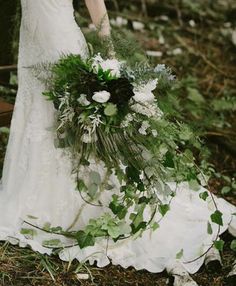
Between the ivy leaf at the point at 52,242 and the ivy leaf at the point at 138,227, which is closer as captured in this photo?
the ivy leaf at the point at 138,227

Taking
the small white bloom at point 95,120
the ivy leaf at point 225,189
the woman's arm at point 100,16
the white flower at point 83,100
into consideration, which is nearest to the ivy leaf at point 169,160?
the small white bloom at point 95,120

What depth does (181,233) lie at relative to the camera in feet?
11.5

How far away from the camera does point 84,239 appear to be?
3027mm

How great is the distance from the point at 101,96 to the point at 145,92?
24 cm

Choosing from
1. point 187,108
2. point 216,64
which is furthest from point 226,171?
point 216,64

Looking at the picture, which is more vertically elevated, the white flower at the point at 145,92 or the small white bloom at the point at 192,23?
the white flower at the point at 145,92

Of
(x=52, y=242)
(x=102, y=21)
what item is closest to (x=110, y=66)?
(x=102, y=21)

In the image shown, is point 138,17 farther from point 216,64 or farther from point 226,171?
point 226,171

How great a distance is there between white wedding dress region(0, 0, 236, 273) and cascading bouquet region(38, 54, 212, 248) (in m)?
0.11

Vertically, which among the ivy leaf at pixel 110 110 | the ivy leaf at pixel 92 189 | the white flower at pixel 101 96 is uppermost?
the white flower at pixel 101 96

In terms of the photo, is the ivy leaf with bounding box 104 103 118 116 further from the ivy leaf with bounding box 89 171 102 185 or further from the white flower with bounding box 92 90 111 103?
the ivy leaf with bounding box 89 171 102 185

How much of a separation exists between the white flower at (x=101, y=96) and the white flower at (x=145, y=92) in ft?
0.51

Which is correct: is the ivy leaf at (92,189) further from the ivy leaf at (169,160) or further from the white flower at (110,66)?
the white flower at (110,66)

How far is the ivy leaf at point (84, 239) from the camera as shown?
3.01 metres
